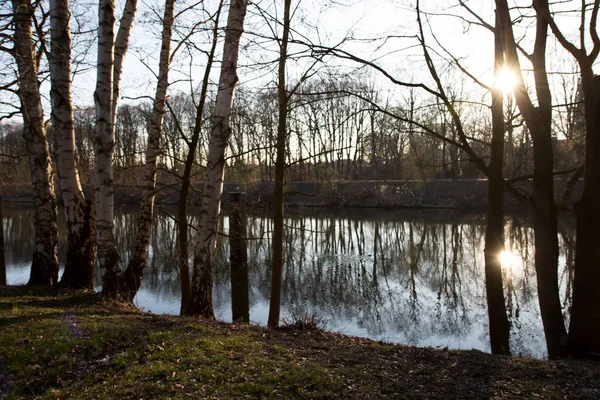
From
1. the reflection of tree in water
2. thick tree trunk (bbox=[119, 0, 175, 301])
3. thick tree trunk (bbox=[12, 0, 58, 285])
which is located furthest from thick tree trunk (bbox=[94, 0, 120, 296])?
the reflection of tree in water

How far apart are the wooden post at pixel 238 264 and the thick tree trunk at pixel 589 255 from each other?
17.6ft

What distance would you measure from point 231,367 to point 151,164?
4.86 m

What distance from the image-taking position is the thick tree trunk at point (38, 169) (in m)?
7.10

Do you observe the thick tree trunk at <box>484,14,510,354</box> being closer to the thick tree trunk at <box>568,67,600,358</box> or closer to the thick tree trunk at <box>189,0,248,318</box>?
the thick tree trunk at <box>568,67,600,358</box>

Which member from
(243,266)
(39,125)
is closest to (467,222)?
(243,266)

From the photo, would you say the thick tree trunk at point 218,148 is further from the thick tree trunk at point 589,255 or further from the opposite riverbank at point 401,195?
the opposite riverbank at point 401,195

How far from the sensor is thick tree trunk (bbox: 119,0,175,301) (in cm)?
735

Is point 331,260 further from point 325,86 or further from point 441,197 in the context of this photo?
point 441,197

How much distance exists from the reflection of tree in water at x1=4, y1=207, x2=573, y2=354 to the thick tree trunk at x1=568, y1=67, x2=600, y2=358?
3.15m

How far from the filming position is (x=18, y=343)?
13.5ft

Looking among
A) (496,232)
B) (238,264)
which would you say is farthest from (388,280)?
(496,232)

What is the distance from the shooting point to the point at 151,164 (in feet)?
25.2

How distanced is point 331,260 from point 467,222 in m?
12.1

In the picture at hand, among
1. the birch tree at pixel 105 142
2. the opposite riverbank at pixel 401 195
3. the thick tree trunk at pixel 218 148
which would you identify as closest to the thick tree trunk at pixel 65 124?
the birch tree at pixel 105 142
